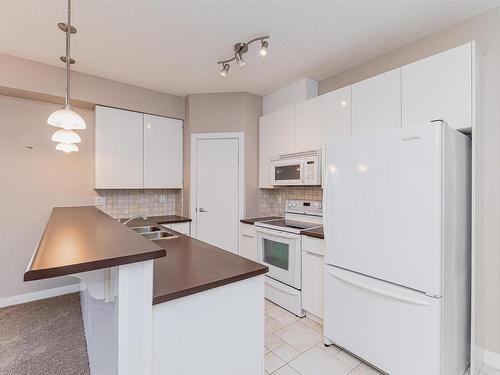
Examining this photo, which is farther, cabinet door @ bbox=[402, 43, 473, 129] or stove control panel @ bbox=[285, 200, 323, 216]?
stove control panel @ bbox=[285, 200, 323, 216]

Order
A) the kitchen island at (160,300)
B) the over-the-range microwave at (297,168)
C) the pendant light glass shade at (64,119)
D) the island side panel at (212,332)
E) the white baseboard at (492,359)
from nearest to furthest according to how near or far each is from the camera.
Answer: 1. the kitchen island at (160,300)
2. the island side panel at (212,332)
3. the pendant light glass shade at (64,119)
4. the white baseboard at (492,359)
5. the over-the-range microwave at (297,168)

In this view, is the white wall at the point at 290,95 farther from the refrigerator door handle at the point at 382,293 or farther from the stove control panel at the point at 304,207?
the refrigerator door handle at the point at 382,293

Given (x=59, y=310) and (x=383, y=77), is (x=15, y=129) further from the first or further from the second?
(x=383, y=77)

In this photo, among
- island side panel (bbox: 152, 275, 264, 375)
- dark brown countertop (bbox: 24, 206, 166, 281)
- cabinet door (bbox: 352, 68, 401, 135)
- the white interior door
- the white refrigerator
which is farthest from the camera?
the white interior door

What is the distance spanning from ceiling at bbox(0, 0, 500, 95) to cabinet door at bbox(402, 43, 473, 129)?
38 centimetres

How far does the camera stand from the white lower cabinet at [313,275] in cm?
234

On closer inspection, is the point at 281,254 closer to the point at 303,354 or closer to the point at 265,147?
the point at 303,354

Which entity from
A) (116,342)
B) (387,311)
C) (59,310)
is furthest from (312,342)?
(59,310)

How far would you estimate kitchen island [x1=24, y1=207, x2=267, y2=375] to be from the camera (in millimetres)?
898

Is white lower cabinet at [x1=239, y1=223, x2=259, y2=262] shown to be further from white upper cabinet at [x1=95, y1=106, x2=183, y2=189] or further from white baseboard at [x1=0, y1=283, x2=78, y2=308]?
white baseboard at [x1=0, y1=283, x2=78, y2=308]

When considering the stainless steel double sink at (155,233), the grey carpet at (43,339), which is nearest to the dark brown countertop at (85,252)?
the stainless steel double sink at (155,233)

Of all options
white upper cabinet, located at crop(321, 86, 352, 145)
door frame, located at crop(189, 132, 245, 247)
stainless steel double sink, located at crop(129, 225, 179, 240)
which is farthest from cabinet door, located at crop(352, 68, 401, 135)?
stainless steel double sink, located at crop(129, 225, 179, 240)

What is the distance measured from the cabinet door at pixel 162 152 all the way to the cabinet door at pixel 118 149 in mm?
91

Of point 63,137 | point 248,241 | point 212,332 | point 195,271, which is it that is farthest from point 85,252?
point 248,241
